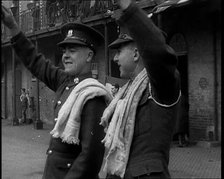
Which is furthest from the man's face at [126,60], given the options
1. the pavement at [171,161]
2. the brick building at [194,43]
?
the brick building at [194,43]

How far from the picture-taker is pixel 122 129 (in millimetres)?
2328

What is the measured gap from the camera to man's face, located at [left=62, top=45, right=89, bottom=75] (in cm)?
298

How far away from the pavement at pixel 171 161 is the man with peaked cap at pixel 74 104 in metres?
3.70

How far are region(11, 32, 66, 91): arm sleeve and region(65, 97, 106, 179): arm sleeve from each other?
543 mm

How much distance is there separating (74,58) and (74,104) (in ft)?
1.19

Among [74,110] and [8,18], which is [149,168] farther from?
[8,18]

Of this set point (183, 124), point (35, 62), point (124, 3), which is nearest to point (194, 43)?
point (183, 124)

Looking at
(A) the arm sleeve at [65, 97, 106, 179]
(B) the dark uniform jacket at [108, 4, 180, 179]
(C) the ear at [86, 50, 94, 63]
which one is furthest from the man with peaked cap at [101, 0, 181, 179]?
(C) the ear at [86, 50, 94, 63]

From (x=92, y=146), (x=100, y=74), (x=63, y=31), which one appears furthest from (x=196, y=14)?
(x=92, y=146)

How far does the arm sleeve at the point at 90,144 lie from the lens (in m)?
2.65

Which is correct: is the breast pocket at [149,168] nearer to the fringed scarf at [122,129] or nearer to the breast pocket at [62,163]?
the fringed scarf at [122,129]

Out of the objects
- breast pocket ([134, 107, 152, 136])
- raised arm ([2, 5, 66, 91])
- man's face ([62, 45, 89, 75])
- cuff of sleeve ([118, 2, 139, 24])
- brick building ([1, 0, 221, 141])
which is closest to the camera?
cuff of sleeve ([118, 2, 139, 24])

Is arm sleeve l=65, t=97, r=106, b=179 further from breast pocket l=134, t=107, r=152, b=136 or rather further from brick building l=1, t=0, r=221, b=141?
brick building l=1, t=0, r=221, b=141

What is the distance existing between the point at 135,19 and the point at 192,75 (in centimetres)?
1013
